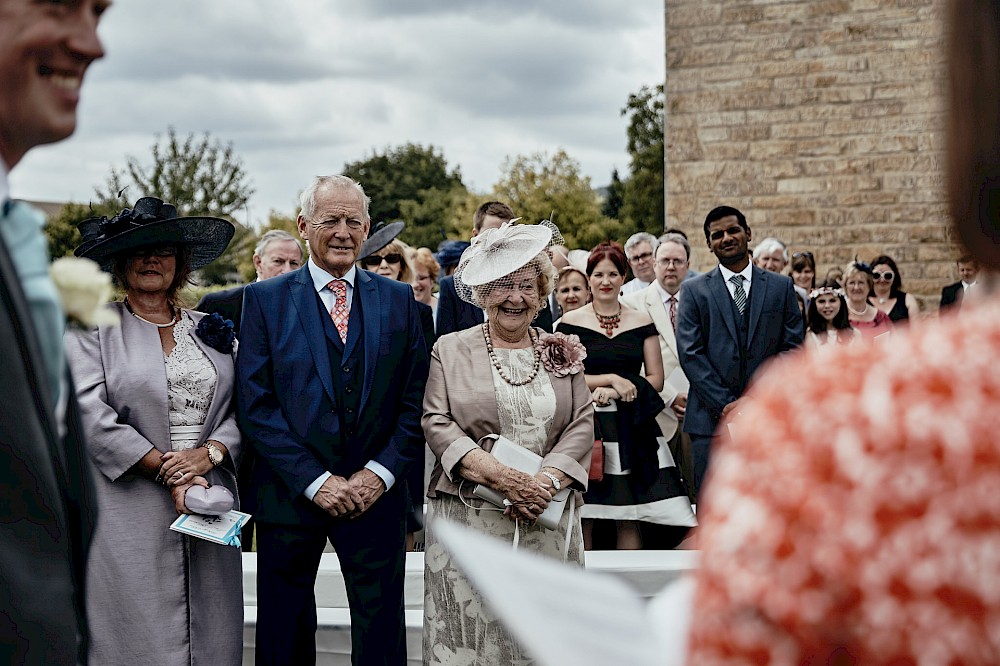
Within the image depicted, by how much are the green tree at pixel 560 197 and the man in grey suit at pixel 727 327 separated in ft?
98.0

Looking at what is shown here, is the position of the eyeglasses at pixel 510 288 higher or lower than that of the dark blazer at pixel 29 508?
higher

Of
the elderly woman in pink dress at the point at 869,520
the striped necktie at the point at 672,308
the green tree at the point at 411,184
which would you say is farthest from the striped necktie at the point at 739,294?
the green tree at the point at 411,184

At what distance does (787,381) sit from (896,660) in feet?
0.64

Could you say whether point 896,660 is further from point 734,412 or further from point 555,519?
point 734,412

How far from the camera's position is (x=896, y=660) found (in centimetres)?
62

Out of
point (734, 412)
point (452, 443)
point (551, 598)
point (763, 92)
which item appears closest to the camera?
point (551, 598)

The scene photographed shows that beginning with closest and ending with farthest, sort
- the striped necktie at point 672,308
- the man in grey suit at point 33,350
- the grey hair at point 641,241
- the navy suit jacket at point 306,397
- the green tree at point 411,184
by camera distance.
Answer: the man in grey suit at point 33,350, the navy suit jacket at point 306,397, the striped necktie at point 672,308, the grey hair at point 641,241, the green tree at point 411,184

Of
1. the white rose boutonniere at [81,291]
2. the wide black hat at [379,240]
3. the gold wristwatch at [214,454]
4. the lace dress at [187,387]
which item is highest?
the wide black hat at [379,240]

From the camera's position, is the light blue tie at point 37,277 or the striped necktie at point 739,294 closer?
the light blue tie at point 37,277

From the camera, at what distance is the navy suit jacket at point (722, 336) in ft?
18.5

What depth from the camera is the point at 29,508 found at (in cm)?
106

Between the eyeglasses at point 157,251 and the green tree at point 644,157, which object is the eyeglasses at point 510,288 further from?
the green tree at point 644,157

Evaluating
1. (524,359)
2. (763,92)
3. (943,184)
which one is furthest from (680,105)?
(943,184)

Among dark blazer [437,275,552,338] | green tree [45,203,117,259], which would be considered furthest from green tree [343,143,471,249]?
dark blazer [437,275,552,338]
